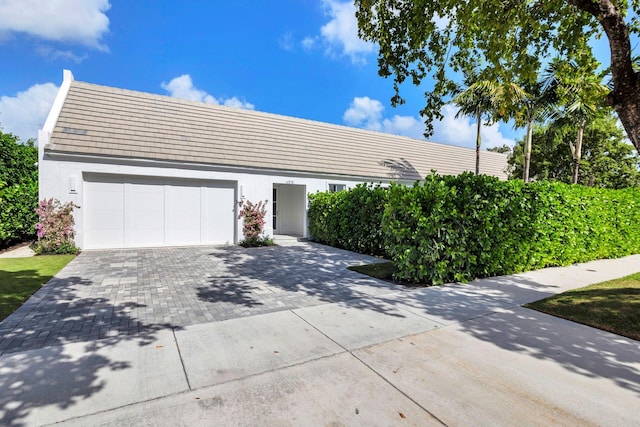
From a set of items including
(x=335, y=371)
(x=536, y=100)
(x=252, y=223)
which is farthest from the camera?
(x=536, y=100)

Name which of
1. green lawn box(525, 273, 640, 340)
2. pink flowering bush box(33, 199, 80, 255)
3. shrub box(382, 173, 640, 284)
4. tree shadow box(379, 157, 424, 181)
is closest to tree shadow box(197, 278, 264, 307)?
shrub box(382, 173, 640, 284)

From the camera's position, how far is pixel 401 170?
17.1 m

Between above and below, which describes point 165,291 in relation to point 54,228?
below

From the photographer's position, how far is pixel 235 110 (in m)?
15.1

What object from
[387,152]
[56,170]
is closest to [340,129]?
[387,152]

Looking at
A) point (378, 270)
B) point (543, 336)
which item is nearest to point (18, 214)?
point (378, 270)

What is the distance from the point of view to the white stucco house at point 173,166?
33.6 ft

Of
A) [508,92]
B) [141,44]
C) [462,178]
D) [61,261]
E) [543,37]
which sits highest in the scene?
[141,44]

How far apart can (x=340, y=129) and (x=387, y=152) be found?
3060mm

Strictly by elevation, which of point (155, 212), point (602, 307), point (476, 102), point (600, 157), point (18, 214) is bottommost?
point (602, 307)

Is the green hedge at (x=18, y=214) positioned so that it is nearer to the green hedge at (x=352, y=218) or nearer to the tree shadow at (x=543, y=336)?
the green hedge at (x=352, y=218)

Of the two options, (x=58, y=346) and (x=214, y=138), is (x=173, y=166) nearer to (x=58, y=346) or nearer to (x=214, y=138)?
(x=214, y=138)

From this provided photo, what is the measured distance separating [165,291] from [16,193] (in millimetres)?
8753

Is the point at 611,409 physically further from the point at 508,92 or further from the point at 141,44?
the point at 141,44
